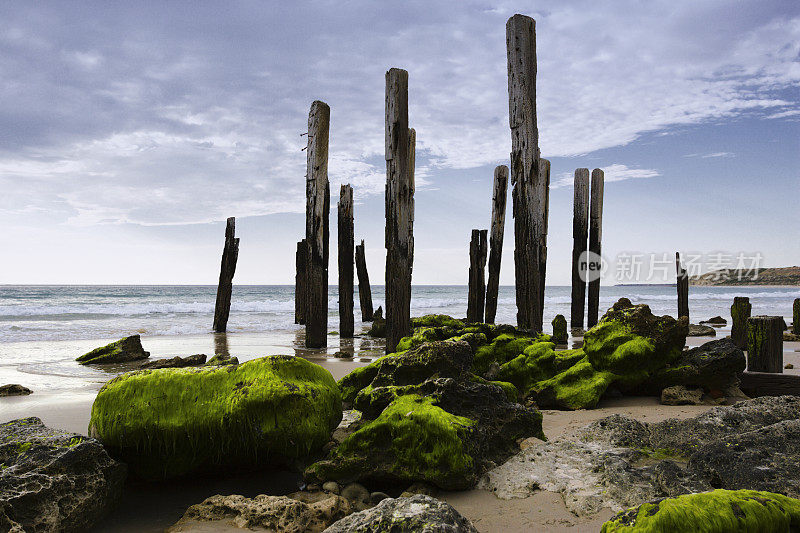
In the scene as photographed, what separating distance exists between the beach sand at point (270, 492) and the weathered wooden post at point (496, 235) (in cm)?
621

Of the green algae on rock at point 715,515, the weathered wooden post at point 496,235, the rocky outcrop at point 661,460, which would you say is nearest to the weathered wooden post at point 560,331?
the weathered wooden post at point 496,235

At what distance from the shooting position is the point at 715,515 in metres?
1.90

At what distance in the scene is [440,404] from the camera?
11.9 ft

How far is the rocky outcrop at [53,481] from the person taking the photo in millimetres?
2570

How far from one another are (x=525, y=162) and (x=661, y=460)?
4.83 metres

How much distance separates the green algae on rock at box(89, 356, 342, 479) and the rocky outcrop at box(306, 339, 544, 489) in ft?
1.04

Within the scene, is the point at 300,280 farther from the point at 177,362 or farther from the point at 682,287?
the point at 682,287

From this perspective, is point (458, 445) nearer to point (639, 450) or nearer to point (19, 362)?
point (639, 450)

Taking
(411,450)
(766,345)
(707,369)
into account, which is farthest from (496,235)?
(411,450)

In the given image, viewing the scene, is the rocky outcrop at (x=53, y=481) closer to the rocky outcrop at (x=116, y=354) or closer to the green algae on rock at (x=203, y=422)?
the green algae on rock at (x=203, y=422)

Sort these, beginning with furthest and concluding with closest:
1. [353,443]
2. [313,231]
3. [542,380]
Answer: [313,231] → [542,380] → [353,443]

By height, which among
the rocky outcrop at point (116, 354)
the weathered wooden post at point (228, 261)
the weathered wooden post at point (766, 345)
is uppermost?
the weathered wooden post at point (228, 261)

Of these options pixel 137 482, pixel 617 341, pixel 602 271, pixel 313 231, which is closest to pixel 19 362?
pixel 313 231

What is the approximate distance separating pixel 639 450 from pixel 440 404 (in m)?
1.36
